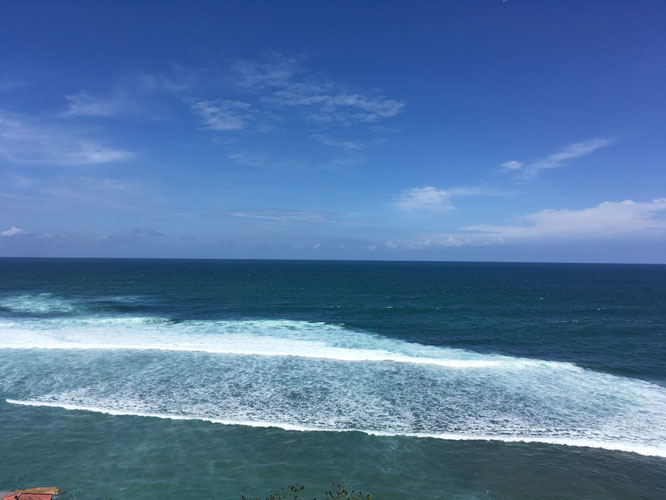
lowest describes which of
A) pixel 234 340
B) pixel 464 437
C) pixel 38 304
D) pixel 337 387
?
pixel 464 437

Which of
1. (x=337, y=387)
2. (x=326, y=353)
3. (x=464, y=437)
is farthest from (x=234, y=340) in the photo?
(x=464, y=437)

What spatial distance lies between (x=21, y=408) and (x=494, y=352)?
113 ft

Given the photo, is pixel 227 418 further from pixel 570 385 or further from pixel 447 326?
pixel 447 326

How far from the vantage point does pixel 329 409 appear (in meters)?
20.2

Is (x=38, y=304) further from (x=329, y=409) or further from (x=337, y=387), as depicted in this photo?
(x=329, y=409)

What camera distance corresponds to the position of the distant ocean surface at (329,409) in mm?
14453

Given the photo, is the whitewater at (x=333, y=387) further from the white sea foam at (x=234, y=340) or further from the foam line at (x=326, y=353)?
the white sea foam at (x=234, y=340)

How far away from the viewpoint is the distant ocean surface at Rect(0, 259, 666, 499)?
1445 centimetres

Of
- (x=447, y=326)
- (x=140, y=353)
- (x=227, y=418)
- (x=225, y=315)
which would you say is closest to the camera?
(x=227, y=418)

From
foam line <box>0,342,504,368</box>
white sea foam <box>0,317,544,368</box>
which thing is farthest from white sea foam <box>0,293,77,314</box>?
foam line <box>0,342,504,368</box>

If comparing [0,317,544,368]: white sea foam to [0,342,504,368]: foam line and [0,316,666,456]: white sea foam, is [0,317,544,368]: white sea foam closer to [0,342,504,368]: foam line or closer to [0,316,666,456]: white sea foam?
[0,342,504,368]: foam line

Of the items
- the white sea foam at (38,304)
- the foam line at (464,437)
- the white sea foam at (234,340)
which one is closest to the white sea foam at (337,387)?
the foam line at (464,437)

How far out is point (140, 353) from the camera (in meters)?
29.8

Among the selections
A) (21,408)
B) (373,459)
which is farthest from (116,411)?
(373,459)
